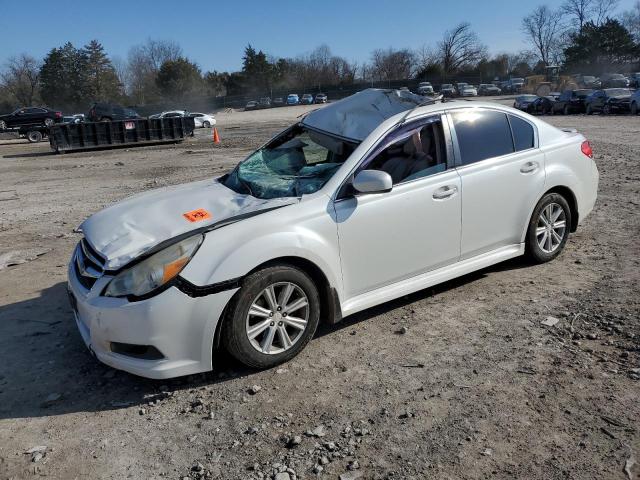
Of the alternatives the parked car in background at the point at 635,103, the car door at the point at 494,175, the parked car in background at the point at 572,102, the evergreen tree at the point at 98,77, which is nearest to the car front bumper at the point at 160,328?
the car door at the point at 494,175

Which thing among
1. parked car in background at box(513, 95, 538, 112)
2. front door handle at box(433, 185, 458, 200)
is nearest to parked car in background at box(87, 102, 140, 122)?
parked car in background at box(513, 95, 538, 112)

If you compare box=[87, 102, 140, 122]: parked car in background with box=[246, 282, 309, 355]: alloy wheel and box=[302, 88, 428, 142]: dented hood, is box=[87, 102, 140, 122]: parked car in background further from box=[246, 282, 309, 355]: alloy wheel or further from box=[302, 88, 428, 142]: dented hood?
box=[246, 282, 309, 355]: alloy wheel

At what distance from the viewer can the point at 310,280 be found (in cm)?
375

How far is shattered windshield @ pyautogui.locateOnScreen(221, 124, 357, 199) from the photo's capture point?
414 cm

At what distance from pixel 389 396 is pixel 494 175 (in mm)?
2302

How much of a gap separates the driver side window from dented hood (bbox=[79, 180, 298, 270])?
85cm

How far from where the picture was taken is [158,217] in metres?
4.01

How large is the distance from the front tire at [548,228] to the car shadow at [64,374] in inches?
47.3

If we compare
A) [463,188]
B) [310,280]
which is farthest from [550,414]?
[463,188]

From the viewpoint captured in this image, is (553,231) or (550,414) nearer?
(550,414)

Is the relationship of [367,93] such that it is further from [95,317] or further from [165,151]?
[165,151]

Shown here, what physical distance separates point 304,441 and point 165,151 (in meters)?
20.3

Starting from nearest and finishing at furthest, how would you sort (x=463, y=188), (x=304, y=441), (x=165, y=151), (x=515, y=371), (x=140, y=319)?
(x=304, y=441) < (x=140, y=319) < (x=515, y=371) < (x=463, y=188) < (x=165, y=151)

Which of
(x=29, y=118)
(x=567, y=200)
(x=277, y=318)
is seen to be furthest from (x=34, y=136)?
(x=277, y=318)
